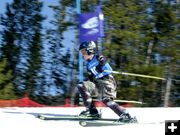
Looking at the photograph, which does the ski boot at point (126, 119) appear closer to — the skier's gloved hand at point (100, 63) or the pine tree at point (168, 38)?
the skier's gloved hand at point (100, 63)

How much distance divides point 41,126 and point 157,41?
2787 cm

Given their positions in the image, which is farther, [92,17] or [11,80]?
[11,80]

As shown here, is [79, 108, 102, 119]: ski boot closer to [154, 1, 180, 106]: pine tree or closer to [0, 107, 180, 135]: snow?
[0, 107, 180, 135]: snow

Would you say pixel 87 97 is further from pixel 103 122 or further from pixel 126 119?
pixel 126 119

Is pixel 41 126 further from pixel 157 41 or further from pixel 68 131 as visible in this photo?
pixel 157 41

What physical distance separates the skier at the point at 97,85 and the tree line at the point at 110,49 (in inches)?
812

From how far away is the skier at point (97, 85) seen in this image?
8.24 metres

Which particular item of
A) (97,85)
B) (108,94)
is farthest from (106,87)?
(97,85)

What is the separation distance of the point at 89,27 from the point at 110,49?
1621cm

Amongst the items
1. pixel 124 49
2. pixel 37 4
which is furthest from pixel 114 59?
pixel 37 4

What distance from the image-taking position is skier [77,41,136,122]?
824 cm

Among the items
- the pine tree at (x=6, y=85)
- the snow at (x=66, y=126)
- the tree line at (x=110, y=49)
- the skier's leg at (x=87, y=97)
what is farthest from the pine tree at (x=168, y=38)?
the skier's leg at (x=87, y=97)

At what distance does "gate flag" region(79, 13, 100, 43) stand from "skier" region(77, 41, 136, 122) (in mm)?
6061

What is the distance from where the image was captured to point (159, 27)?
34.8 m
